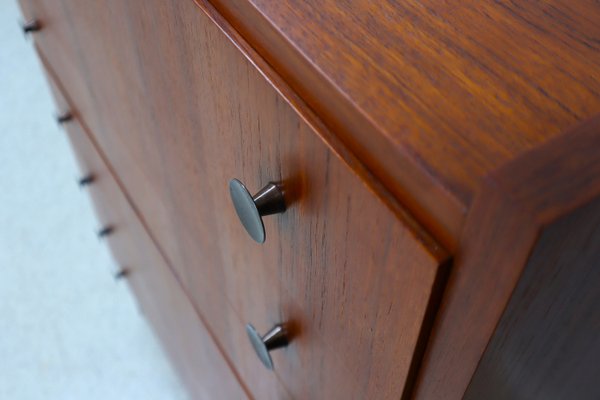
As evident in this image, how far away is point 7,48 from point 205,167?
1.52 metres

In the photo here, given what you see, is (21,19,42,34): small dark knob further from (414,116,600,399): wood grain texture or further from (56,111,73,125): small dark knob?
(414,116,600,399): wood grain texture

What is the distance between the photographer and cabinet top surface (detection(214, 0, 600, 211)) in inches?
7.0

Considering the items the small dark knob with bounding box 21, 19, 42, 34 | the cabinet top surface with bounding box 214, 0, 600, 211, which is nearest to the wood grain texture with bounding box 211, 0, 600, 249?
the cabinet top surface with bounding box 214, 0, 600, 211

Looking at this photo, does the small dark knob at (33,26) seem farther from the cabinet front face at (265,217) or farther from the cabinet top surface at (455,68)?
the cabinet top surface at (455,68)

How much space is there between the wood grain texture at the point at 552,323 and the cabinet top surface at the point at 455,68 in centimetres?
3

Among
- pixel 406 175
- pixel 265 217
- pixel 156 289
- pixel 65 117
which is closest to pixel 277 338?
pixel 265 217

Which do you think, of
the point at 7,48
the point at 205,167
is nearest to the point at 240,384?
the point at 205,167

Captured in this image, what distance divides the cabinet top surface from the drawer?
406 mm

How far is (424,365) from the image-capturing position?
230mm

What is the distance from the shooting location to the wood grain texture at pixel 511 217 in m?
0.16

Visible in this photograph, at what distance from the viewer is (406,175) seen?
0.19m

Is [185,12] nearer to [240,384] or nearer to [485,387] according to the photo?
[485,387]

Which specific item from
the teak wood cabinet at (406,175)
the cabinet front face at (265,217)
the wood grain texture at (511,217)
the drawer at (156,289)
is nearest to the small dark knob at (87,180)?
the drawer at (156,289)

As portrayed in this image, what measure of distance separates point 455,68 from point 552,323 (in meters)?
0.10
